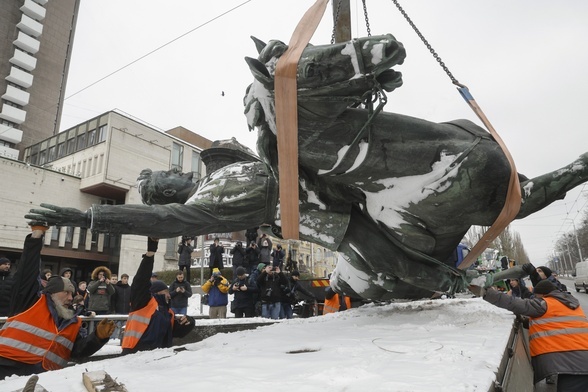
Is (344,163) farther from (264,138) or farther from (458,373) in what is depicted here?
(458,373)

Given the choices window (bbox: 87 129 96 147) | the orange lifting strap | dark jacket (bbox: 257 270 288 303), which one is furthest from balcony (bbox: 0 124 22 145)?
the orange lifting strap

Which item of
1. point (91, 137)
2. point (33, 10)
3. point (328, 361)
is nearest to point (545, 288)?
point (328, 361)

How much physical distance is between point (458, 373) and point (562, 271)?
114838 millimetres

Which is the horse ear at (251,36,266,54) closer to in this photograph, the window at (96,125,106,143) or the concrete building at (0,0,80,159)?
the window at (96,125,106,143)

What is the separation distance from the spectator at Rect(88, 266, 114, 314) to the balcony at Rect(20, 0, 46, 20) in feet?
141

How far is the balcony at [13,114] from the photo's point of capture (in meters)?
37.7

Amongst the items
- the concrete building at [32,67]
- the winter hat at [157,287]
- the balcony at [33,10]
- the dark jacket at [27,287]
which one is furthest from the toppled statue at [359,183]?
the balcony at [33,10]

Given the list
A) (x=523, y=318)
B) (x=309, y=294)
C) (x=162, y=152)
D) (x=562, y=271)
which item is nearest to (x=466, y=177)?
(x=523, y=318)

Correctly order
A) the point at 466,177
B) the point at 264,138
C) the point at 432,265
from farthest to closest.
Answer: the point at 432,265, the point at 466,177, the point at 264,138

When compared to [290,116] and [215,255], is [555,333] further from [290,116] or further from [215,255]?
[215,255]

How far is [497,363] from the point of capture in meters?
2.07

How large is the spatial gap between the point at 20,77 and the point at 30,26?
5.40 m

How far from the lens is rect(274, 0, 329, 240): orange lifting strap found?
255 cm

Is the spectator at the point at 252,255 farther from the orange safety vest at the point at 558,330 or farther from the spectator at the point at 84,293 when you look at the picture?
the orange safety vest at the point at 558,330
